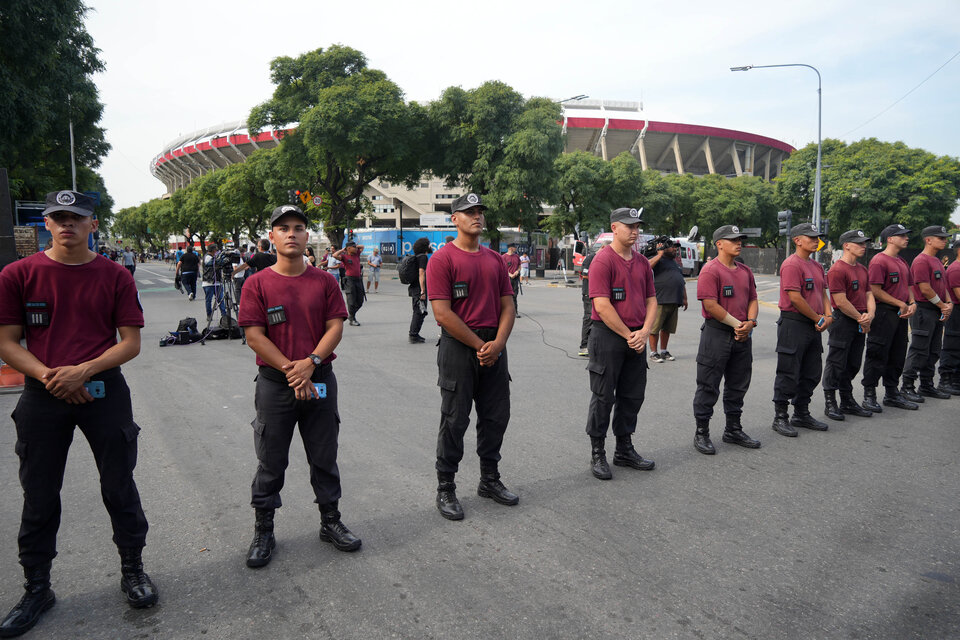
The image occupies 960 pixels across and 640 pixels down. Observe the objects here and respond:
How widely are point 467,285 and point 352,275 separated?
9227 mm

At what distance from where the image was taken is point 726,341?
5.04 m

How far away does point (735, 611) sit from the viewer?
2.71 metres

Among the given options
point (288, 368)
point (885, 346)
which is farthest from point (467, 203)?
point (885, 346)

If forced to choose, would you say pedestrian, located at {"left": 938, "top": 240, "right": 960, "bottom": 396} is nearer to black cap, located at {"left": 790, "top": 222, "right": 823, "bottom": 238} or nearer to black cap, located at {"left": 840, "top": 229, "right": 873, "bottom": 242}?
black cap, located at {"left": 840, "top": 229, "right": 873, "bottom": 242}

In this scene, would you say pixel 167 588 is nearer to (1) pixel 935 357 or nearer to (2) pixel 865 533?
(2) pixel 865 533

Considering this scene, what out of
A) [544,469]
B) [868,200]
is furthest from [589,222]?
[544,469]

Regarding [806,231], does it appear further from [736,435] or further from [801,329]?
[736,435]

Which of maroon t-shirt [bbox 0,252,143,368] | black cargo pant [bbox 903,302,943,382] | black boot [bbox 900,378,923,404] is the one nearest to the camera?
maroon t-shirt [bbox 0,252,143,368]

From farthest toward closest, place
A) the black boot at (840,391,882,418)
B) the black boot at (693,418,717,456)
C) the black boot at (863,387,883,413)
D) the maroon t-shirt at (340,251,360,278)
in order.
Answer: the maroon t-shirt at (340,251,360,278) → the black boot at (863,387,883,413) → the black boot at (840,391,882,418) → the black boot at (693,418,717,456)

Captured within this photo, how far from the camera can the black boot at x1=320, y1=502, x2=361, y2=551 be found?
10.6 ft

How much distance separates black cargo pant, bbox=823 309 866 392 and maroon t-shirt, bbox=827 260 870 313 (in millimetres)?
169

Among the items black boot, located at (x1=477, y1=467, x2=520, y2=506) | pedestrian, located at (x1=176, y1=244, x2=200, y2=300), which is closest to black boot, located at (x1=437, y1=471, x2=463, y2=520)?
black boot, located at (x1=477, y1=467, x2=520, y2=506)

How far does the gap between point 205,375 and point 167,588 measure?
5.45 meters

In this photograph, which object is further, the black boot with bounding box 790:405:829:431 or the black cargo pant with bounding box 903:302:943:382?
the black cargo pant with bounding box 903:302:943:382
